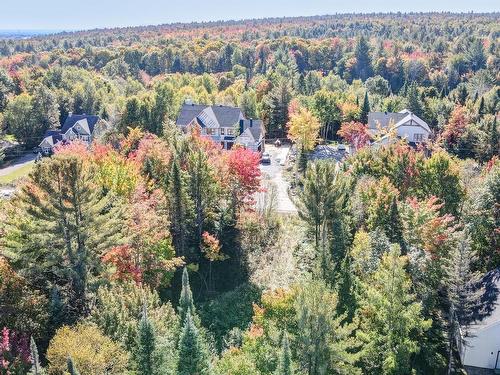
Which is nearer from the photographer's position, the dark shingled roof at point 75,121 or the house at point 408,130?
the house at point 408,130

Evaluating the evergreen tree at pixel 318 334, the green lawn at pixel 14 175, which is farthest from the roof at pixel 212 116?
the evergreen tree at pixel 318 334

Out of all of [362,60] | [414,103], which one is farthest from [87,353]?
[362,60]

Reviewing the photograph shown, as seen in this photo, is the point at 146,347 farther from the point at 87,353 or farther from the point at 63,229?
the point at 63,229

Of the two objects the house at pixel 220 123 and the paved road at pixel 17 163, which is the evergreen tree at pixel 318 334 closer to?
the house at pixel 220 123

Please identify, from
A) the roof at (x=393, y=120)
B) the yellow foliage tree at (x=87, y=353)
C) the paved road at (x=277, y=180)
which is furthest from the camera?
the roof at (x=393, y=120)

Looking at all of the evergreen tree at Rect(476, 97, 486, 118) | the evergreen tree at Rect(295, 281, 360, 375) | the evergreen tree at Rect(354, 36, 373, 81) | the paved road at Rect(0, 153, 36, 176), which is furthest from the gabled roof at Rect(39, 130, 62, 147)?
the evergreen tree at Rect(354, 36, 373, 81)

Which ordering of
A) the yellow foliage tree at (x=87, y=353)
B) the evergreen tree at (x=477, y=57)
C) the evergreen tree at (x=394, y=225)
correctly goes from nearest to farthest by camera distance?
the yellow foliage tree at (x=87, y=353)
the evergreen tree at (x=394, y=225)
the evergreen tree at (x=477, y=57)

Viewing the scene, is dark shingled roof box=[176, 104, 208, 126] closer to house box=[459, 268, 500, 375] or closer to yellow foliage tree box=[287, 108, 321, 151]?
yellow foliage tree box=[287, 108, 321, 151]

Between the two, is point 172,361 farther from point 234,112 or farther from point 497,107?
point 497,107
